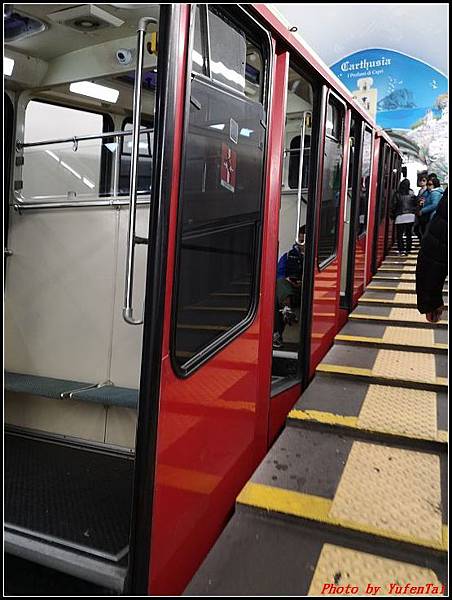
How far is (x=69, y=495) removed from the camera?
249 cm

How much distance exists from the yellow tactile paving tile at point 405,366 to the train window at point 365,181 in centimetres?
176

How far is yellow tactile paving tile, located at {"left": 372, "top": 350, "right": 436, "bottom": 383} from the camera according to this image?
355cm

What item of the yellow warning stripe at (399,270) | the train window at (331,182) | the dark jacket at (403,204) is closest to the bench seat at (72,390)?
the train window at (331,182)

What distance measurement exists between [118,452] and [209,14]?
94.4 inches

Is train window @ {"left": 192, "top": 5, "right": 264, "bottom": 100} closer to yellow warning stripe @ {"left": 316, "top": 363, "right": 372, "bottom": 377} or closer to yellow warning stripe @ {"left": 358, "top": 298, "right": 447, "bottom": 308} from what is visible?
yellow warning stripe @ {"left": 316, "top": 363, "right": 372, "bottom": 377}

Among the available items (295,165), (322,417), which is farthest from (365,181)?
(322,417)

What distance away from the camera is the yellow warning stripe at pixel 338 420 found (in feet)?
9.13

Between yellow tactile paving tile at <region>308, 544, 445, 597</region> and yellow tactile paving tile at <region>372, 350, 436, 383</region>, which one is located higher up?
yellow tactile paving tile at <region>372, 350, 436, 383</region>

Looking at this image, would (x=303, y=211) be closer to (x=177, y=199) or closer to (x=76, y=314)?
(x=76, y=314)

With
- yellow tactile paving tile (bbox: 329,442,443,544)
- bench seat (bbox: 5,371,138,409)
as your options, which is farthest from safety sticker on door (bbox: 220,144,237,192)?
yellow tactile paving tile (bbox: 329,442,443,544)

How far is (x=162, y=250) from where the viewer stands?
65.9 inches

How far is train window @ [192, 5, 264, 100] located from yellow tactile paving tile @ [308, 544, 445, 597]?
76.9 inches

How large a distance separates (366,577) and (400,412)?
129 centimetres

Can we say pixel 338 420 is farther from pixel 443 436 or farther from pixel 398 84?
pixel 398 84
